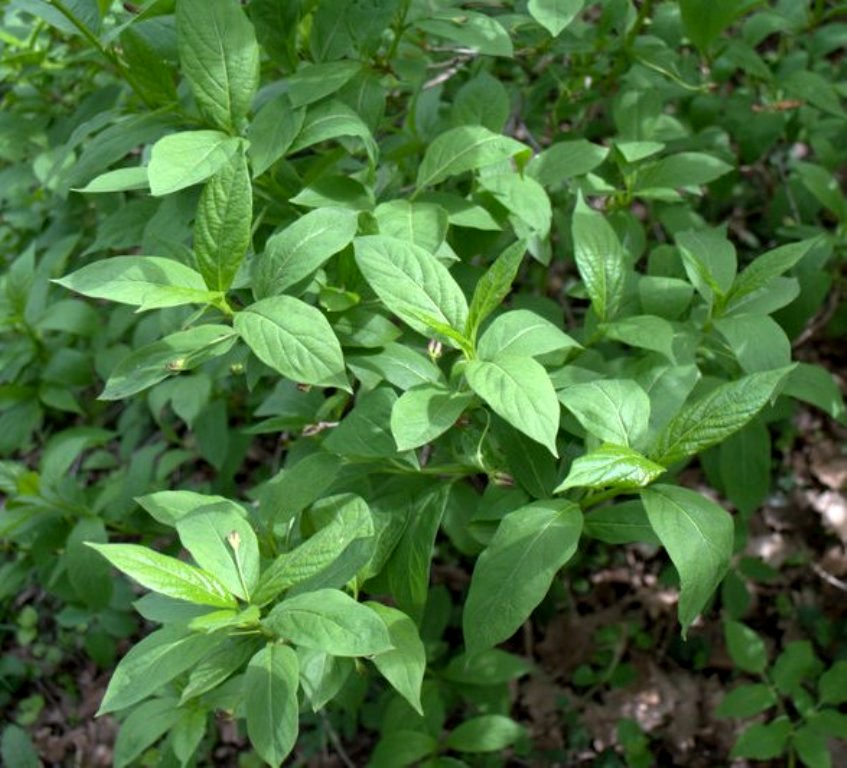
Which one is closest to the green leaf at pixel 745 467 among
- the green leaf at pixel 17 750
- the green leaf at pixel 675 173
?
the green leaf at pixel 675 173

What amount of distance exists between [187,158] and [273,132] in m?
0.23

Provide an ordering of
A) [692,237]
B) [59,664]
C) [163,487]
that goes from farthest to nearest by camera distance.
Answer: [59,664] → [163,487] → [692,237]

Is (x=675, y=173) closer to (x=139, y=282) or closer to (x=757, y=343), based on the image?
(x=757, y=343)

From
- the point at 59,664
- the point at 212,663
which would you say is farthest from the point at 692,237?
the point at 59,664

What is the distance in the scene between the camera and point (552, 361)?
2.02m

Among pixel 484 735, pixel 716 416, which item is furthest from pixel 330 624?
pixel 484 735

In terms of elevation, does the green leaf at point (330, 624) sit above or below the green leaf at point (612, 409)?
below

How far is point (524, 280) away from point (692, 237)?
70.7 inches

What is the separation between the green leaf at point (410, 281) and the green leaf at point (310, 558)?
15.7 inches

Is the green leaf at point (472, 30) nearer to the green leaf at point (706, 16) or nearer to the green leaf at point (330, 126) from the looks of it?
the green leaf at point (330, 126)

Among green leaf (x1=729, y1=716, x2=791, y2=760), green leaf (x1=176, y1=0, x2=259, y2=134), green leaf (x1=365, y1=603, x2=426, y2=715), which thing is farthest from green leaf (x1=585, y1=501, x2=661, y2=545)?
green leaf (x1=729, y1=716, x2=791, y2=760)

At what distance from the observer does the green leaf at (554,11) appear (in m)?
1.93

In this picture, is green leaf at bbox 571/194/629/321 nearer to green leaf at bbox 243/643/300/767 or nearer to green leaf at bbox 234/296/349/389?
green leaf at bbox 234/296/349/389

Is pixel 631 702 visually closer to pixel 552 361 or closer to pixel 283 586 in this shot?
pixel 552 361
